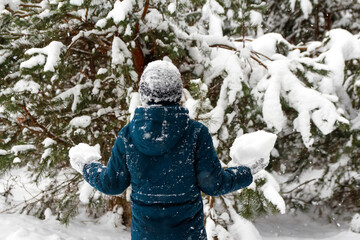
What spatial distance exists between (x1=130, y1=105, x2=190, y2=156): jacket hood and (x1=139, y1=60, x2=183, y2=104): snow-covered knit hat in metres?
0.05

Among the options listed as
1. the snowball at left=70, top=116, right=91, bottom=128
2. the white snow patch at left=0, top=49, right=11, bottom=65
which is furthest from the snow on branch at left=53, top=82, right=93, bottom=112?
the white snow patch at left=0, top=49, right=11, bottom=65

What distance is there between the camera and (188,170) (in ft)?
5.05

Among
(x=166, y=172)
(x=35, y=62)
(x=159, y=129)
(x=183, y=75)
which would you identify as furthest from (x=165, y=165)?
(x=183, y=75)

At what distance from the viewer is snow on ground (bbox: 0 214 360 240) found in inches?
171

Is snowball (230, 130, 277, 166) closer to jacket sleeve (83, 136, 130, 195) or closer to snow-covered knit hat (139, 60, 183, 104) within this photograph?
snow-covered knit hat (139, 60, 183, 104)

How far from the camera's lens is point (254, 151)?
171cm

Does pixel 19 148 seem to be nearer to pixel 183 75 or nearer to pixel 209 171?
pixel 183 75

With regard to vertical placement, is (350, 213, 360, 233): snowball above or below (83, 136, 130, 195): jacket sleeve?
below

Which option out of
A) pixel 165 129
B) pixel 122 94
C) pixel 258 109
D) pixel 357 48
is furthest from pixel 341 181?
pixel 165 129

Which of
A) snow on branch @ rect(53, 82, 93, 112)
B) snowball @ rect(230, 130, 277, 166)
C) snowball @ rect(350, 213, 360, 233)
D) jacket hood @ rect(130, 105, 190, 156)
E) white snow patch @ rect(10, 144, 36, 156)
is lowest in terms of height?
snowball @ rect(350, 213, 360, 233)

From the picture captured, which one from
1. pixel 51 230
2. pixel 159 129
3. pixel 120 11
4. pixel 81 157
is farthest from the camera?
pixel 51 230

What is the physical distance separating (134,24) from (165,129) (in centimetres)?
198

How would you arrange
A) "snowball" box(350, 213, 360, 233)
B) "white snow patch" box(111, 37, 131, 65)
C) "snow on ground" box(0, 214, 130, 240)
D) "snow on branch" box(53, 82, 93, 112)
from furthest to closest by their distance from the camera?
"snowball" box(350, 213, 360, 233)
"snow on ground" box(0, 214, 130, 240)
"snow on branch" box(53, 82, 93, 112)
"white snow patch" box(111, 37, 131, 65)

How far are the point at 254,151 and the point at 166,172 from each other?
577mm
